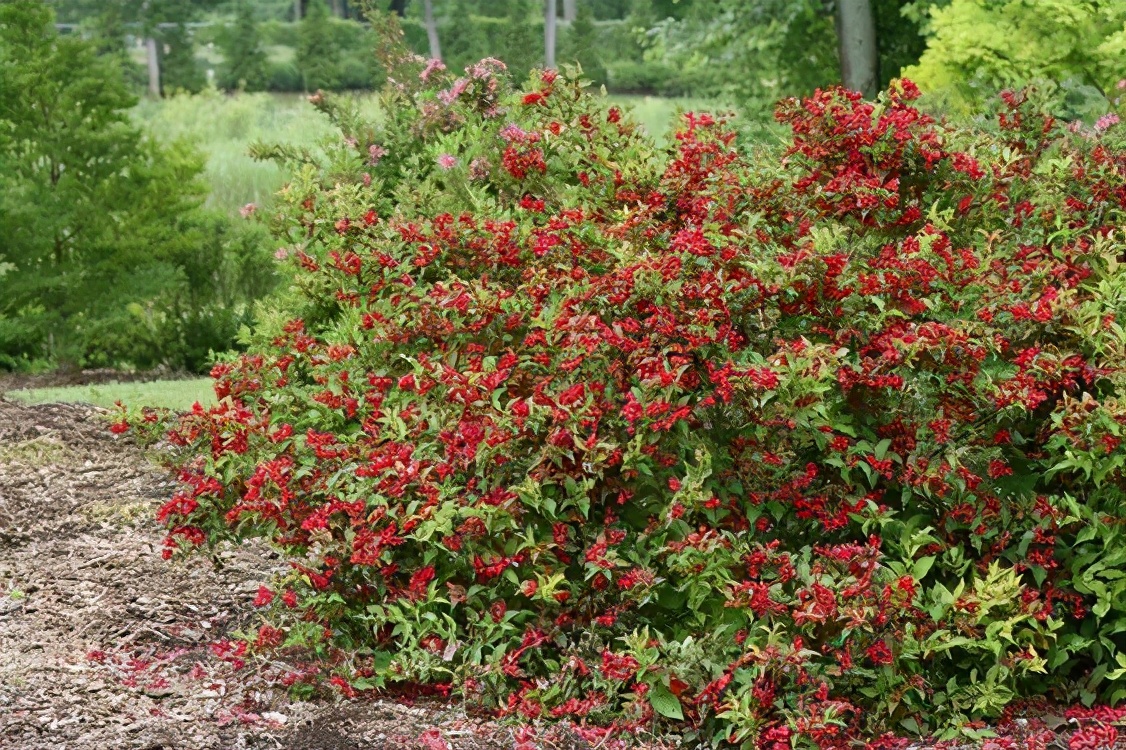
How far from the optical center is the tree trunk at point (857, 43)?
12.9 meters

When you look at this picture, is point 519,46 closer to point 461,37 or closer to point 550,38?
point 550,38

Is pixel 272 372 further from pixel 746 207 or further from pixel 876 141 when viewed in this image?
pixel 876 141

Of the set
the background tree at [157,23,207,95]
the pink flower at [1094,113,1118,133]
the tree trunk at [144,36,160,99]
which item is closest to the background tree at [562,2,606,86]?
the background tree at [157,23,207,95]

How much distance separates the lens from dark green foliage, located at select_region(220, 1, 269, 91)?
99.2ft

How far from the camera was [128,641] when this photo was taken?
4211 mm

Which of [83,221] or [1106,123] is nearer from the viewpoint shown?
[1106,123]

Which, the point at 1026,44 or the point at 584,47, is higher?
the point at 584,47

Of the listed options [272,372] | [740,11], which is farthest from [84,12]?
[272,372]

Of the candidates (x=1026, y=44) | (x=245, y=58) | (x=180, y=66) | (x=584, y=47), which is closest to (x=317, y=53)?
(x=245, y=58)

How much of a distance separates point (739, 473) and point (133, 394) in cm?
501

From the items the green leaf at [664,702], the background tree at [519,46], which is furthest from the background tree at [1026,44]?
the background tree at [519,46]

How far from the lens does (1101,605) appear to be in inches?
137

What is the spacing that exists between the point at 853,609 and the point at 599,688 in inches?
28.7

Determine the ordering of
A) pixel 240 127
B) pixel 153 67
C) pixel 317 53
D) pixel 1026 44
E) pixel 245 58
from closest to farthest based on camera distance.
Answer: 1. pixel 1026 44
2. pixel 240 127
3. pixel 317 53
4. pixel 245 58
5. pixel 153 67
